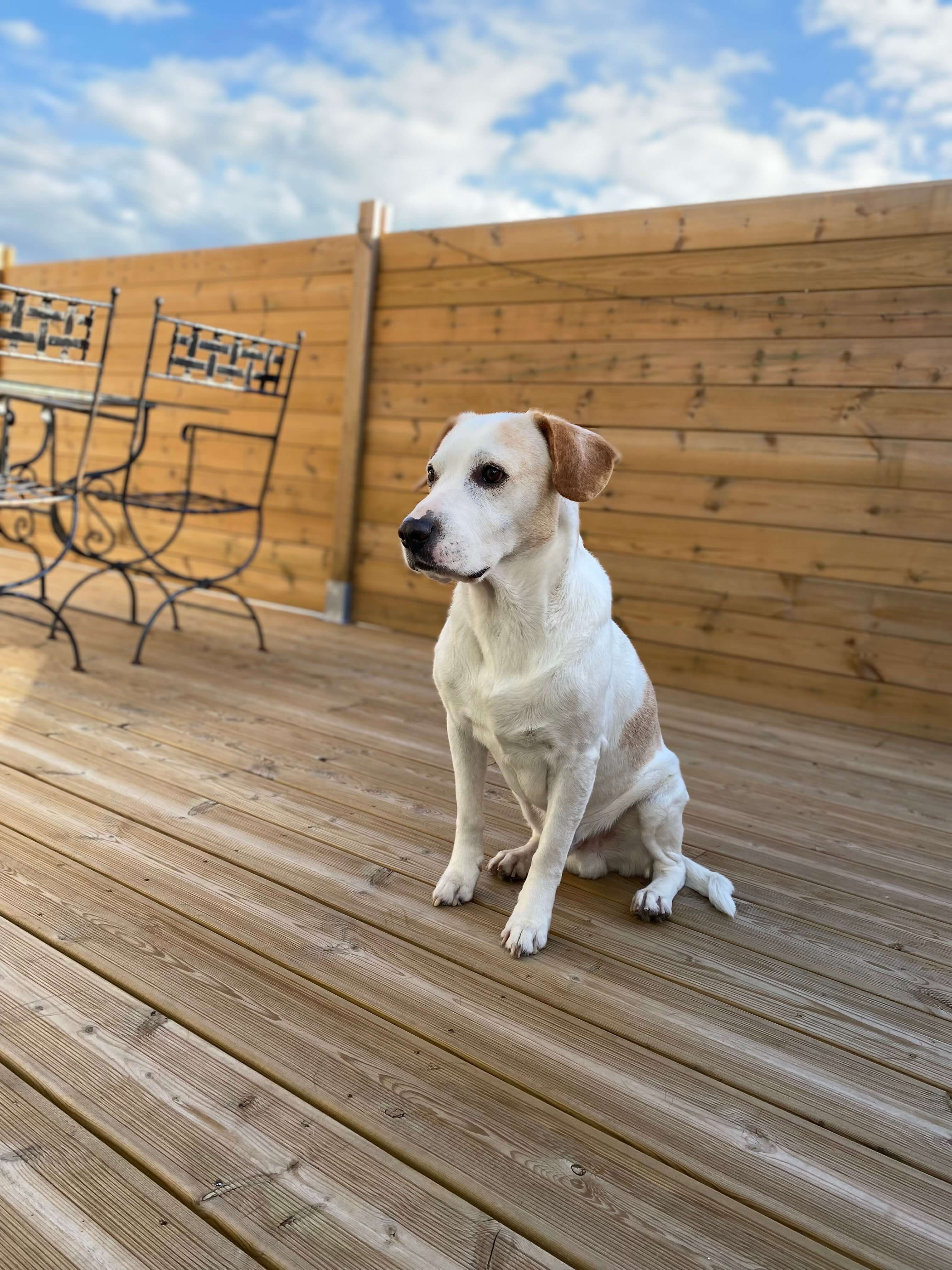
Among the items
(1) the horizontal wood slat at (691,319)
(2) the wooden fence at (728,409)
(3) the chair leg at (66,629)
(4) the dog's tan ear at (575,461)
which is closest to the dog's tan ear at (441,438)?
(4) the dog's tan ear at (575,461)

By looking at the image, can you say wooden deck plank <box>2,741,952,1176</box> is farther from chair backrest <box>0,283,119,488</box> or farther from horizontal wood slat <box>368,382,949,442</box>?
horizontal wood slat <box>368,382,949,442</box>

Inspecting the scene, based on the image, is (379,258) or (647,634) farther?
(379,258)

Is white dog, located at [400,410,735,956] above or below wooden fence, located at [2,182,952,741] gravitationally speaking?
below

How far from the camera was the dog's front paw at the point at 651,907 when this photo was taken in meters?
1.67

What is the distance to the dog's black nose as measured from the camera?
132 centimetres

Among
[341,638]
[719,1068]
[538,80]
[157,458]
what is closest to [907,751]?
[719,1068]

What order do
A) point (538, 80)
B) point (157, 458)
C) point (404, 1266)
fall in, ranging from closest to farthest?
point (404, 1266) < point (157, 458) < point (538, 80)

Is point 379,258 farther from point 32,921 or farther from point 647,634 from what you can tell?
point 32,921

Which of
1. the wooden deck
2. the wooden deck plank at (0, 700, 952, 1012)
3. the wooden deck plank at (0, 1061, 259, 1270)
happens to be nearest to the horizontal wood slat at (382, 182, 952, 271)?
the wooden deck

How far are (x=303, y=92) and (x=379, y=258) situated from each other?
20040 millimetres

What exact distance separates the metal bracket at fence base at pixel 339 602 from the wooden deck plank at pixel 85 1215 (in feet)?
12.3

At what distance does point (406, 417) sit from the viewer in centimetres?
445

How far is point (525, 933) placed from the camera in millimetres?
1493

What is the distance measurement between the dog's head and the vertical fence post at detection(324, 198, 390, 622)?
126 inches
